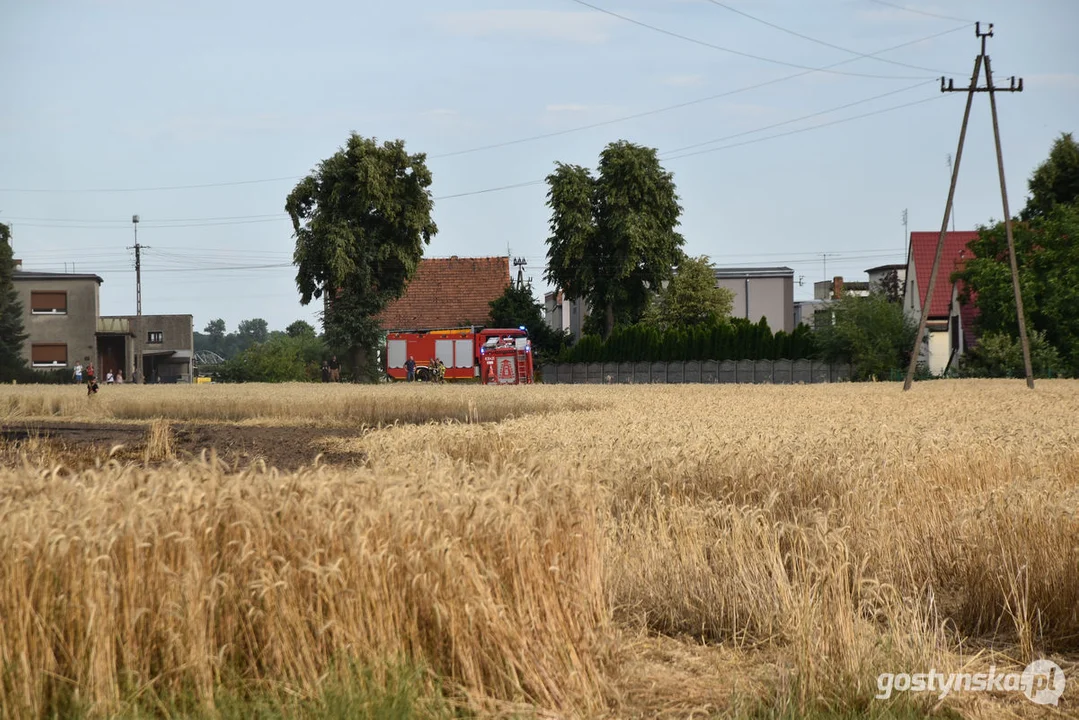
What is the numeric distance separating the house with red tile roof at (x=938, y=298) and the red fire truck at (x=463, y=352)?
66.9 feet

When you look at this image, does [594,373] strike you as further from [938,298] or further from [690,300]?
[938,298]

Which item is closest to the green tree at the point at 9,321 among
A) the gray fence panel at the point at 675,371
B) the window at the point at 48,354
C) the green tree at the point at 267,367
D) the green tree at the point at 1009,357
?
the window at the point at 48,354

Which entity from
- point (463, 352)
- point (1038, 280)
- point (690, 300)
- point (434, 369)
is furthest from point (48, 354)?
point (1038, 280)

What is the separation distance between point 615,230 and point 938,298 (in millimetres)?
18650

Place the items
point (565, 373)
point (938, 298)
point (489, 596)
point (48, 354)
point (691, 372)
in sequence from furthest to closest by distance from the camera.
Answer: point (48, 354) → point (565, 373) → point (938, 298) → point (691, 372) → point (489, 596)

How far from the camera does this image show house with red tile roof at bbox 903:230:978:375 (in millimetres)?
60062

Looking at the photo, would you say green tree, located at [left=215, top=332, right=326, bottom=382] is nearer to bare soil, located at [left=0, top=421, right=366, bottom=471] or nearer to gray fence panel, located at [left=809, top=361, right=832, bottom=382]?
gray fence panel, located at [left=809, top=361, right=832, bottom=382]

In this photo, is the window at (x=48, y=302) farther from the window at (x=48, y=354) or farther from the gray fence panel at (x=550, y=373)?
the gray fence panel at (x=550, y=373)

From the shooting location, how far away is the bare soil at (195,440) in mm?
17359

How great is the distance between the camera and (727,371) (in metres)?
58.5

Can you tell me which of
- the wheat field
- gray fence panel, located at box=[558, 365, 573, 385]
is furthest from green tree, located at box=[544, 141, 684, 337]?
the wheat field

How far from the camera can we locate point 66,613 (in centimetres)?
468

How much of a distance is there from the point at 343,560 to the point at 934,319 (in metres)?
62.7

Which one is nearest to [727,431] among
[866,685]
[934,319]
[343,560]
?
[866,685]
